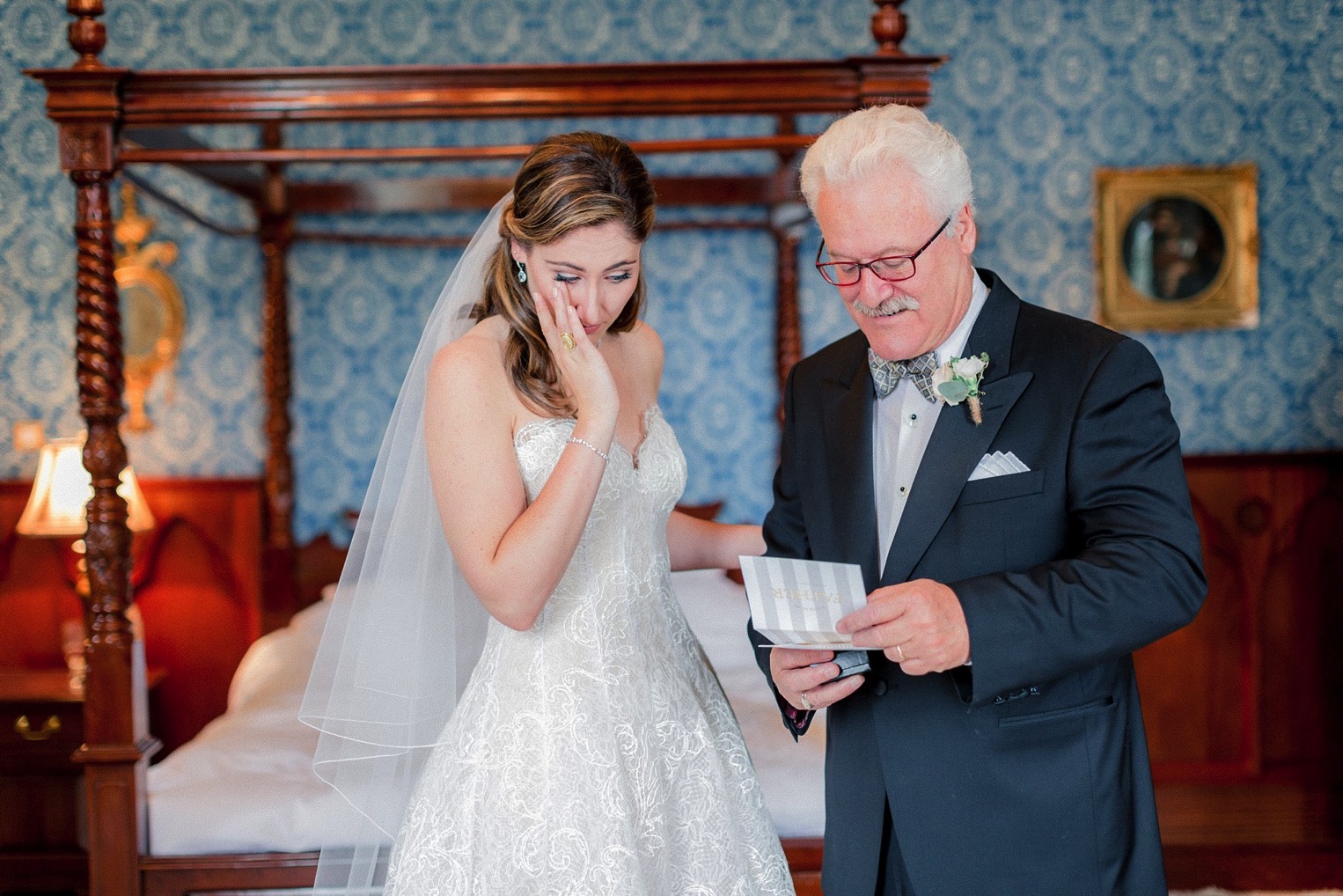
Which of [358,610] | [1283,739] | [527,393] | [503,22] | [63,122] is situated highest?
[503,22]

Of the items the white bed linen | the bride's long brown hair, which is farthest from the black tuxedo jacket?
the white bed linen

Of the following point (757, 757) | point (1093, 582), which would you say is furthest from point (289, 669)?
point (1093, 582)

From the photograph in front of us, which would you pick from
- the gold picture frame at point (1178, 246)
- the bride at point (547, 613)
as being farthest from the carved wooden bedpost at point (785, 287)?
the bride at point (547, 613)

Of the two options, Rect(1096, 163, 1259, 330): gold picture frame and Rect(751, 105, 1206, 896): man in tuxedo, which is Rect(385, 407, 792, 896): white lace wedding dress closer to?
Rect(751, 105, 1206, 896): man in tuxedo

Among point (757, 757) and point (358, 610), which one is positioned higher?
point (358, 610)

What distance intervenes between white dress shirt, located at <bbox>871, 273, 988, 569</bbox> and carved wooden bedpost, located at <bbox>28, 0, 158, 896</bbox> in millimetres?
2129

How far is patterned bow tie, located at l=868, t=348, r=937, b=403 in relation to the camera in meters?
1.79

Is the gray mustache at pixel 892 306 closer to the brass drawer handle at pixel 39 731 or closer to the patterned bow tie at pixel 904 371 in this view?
the patterned bow tie at pixel 904 371

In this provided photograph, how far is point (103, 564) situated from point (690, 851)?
1832 millimetres

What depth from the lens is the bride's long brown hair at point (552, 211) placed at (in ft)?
6.60

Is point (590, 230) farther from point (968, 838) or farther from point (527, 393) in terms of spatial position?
point (968, 838)

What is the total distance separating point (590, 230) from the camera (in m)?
2.03

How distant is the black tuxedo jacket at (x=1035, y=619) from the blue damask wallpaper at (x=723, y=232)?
10.8 feet

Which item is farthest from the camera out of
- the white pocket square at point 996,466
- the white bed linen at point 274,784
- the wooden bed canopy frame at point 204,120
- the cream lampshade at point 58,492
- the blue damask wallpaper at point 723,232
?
the blue damask wallpaper at point 723,232
